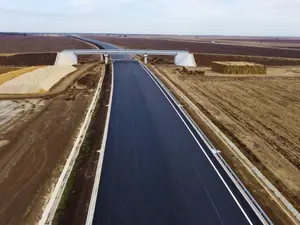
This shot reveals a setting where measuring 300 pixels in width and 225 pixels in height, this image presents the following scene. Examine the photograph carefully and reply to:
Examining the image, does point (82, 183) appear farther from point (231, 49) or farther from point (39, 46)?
point (39, 46)

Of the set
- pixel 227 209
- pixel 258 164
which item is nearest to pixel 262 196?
pixel 227 209

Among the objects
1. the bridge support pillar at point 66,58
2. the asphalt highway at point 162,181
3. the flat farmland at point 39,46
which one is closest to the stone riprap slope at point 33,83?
the bridge support pillar at point 66,58

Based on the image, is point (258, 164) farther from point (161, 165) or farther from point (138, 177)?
point (138, 177)

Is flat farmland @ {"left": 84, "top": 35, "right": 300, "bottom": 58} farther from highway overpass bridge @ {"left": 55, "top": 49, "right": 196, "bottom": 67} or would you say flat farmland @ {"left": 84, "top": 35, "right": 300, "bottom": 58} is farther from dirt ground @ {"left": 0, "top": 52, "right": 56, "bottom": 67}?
dirt ground @ {"left": 0, "top": 52, "right": 56, "bottom": 67}

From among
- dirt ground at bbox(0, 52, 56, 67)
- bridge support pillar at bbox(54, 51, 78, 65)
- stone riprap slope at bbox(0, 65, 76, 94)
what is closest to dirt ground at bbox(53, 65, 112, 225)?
stone riprap slope at bbox(0, 65, 76, 94)

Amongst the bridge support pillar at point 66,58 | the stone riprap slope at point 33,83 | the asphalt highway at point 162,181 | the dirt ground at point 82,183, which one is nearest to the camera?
the dirt ground at point 82,183

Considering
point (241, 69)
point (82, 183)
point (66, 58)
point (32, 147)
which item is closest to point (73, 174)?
point (82, 183)

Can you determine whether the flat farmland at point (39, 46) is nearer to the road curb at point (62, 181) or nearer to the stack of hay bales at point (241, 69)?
the stack of hay bales at point (241, 69)
